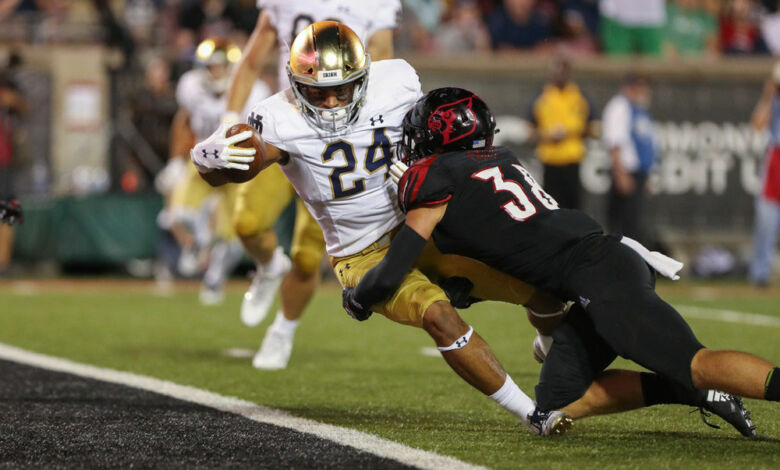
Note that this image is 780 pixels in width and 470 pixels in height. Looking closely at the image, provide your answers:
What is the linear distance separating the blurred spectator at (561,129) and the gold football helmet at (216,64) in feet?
9.92

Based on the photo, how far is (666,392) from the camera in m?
3.60

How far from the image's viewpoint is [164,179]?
10812mm

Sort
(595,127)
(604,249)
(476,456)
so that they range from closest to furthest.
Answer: (476,456) → (604,249) → (595,127)

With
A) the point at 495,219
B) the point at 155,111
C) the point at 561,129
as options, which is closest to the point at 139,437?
the point at 495,219

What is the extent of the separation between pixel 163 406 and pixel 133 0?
932 cm

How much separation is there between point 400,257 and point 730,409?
1.06 metres

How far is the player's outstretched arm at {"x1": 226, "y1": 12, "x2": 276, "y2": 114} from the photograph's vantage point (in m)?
5.34

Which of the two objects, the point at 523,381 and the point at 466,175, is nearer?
the point at 466,175

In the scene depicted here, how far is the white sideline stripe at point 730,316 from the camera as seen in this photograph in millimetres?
7423

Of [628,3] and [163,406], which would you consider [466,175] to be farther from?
[628,3]

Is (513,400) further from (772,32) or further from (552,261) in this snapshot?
(772,32)

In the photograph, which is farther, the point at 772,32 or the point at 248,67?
the point at 772,32

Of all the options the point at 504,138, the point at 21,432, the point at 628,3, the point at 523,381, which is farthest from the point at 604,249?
the point at 628,3

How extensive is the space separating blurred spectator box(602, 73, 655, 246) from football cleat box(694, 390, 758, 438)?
23.1 ft
